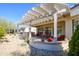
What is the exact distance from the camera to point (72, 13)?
4844 millimetres

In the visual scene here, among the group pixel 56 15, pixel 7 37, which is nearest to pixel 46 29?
pixel 56 15

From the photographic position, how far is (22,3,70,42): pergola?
482cm

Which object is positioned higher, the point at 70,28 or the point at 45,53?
the point at 70,28

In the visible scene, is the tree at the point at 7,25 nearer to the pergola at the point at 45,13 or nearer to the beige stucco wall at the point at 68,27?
the pergola at the point at 45,13

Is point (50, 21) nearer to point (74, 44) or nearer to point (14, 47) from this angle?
point (74, 44)

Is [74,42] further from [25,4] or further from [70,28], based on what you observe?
[25,4]

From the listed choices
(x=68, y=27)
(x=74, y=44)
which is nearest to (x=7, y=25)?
(x=68, y=27)

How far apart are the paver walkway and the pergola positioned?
40 centimetres

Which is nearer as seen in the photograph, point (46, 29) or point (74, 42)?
point (74, 42)

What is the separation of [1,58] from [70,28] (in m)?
1.39

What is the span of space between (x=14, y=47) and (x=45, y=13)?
33.8 inches

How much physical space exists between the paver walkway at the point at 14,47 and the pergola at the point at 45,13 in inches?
15.7

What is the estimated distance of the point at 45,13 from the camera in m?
4.96

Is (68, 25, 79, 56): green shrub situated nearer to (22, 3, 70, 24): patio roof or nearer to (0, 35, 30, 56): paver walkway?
(22, 3, 70, 24): patio roof
